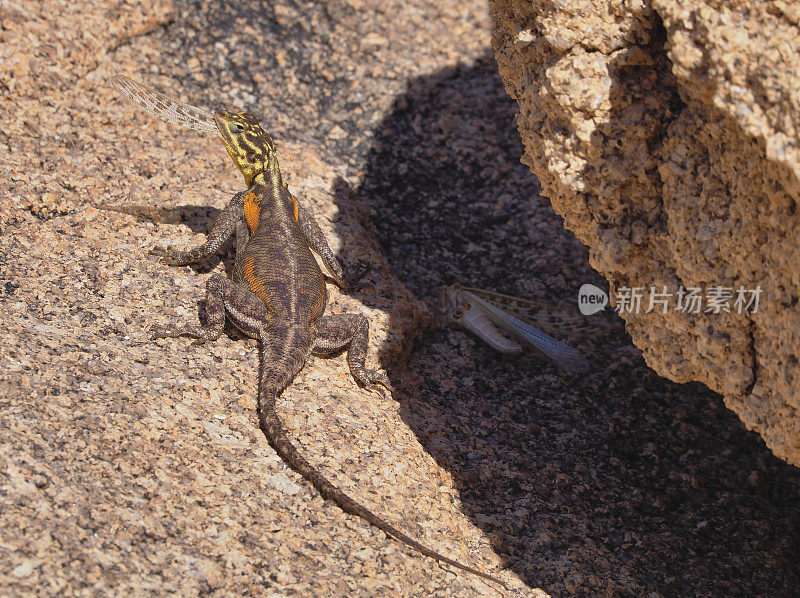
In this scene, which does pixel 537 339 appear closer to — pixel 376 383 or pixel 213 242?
pixel 376 383

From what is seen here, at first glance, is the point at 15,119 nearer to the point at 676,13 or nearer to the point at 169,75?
the point at 169,75

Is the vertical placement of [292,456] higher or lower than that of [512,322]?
lower

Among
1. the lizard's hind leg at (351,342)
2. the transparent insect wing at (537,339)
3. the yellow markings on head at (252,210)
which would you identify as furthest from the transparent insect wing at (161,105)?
the transparent insect wing at (537,339)

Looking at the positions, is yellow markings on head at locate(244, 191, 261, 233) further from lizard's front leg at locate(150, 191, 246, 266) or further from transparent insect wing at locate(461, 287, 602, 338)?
transparent insect wing at locate(461, 287, 602, 338)

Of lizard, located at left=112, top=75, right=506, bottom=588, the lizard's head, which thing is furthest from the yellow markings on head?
the lizard's head

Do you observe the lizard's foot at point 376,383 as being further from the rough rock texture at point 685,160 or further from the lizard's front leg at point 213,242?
the rough rock texture at point 685,160

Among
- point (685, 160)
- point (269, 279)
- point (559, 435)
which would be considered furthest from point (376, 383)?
point (685, 160)
